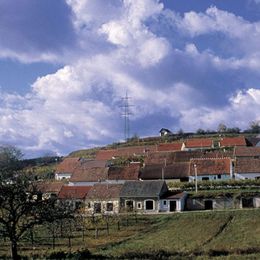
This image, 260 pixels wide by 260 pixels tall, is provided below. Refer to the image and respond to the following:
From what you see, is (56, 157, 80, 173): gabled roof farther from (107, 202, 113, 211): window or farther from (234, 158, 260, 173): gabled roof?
(234, 158, 260, 173): gabled roof

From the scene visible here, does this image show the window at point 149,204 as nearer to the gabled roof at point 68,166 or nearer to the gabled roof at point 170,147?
the gabled roof at point 68,166

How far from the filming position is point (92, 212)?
177 feet

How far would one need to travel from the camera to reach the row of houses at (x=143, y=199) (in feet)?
183

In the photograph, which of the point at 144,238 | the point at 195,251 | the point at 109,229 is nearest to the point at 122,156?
the point at 109,229

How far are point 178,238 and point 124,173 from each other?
3147cm

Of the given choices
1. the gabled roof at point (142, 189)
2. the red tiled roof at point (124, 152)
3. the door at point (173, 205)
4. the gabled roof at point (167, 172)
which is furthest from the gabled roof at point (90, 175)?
the red tiled roof at point (124, 152)

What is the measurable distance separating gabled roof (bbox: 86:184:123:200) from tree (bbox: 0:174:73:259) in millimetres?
32020

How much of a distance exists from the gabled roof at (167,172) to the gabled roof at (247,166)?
649 cm

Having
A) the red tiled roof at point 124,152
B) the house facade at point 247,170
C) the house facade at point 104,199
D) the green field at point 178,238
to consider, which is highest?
the red tiled roof at point 124,152

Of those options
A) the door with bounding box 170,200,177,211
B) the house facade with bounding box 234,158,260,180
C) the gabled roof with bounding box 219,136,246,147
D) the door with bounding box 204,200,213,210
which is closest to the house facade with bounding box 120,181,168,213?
the door with bounding box 170,200,177,211

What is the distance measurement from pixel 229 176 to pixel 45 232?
28.3 metres

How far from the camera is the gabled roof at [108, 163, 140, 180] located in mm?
69062

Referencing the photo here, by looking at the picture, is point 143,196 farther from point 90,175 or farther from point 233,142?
point 233,142

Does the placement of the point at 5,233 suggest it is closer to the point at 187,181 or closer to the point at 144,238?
the point at 144,238
